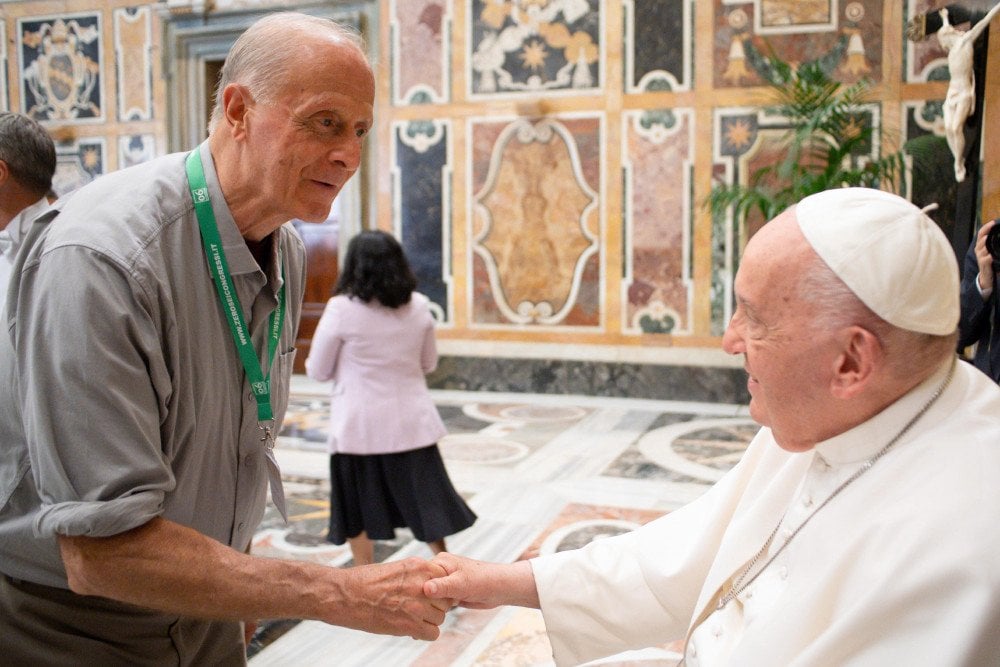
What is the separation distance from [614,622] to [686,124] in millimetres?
7579

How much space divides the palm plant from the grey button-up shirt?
616 centimetres

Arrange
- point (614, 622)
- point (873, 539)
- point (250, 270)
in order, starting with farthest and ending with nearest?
point (614, 622)
point (250, 270)
point (873, 539)

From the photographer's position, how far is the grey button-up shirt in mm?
1560

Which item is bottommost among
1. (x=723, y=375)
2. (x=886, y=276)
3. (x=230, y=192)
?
(x=723, y=375)

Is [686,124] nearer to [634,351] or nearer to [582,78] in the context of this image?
[582,78]

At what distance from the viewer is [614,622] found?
6.75ft

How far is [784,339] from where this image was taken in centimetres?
164

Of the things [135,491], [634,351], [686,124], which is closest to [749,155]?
[686,124]

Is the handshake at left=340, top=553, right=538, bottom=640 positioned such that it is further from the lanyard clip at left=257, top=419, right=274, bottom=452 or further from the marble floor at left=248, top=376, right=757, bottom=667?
the marble floor at left=248, top=376, right=757, bottom=667

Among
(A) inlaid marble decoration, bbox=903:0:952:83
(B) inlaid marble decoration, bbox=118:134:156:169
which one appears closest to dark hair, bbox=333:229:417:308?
(A) inlaid marble decoration, bbox=903:0:952:83

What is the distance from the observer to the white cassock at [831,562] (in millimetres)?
1411

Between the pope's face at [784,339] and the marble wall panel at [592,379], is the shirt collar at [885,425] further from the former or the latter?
the marble wall panel at [592,379]

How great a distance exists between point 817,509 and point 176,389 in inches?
47.5

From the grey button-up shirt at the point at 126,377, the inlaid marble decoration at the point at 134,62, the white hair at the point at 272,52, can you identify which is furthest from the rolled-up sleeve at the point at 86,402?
the inlaid marble decoration at the point at 134,62
